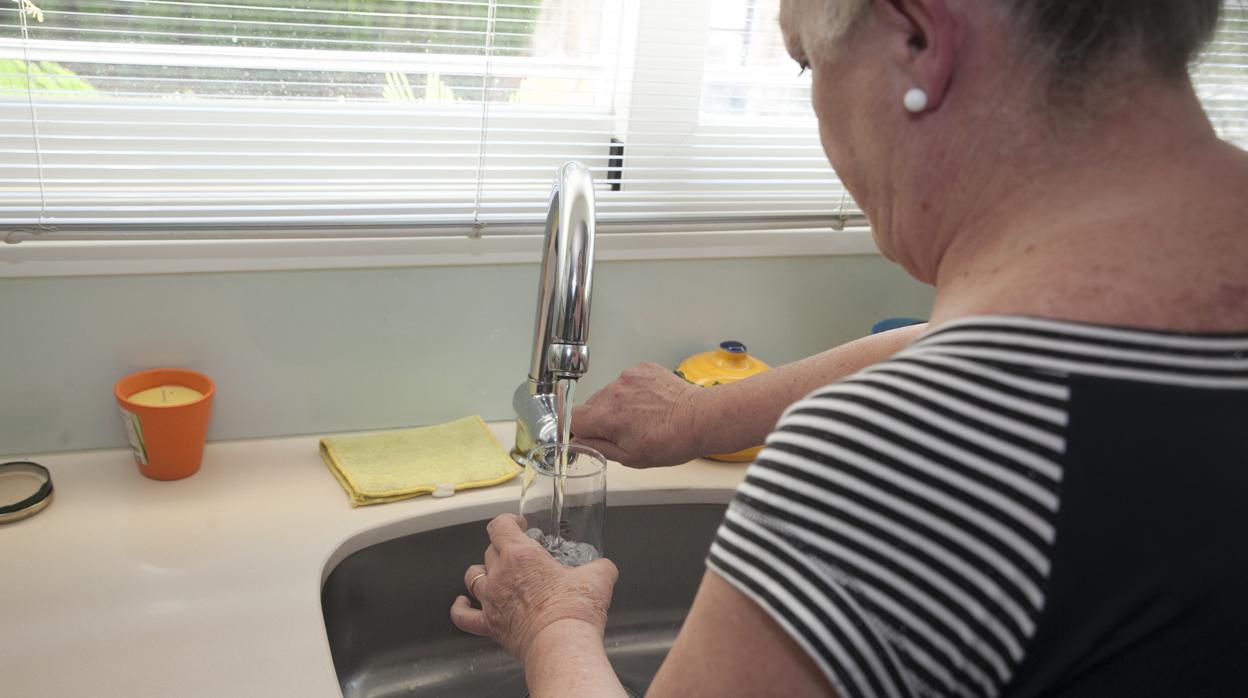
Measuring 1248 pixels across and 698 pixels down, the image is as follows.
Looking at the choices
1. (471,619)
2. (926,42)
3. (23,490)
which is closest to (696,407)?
(471,619)

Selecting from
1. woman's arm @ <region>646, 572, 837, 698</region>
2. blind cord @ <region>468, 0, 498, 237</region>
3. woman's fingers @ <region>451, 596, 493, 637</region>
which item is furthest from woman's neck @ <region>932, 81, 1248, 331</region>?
blind cord @ <region>468, 0, 498, 237</region>

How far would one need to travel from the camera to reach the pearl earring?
1.91 ft

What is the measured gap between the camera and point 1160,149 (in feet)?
1.82

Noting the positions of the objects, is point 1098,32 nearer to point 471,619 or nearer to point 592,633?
point 592,633

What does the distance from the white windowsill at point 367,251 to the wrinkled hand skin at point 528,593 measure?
486 millimetres

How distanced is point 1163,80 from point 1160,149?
0.04 m

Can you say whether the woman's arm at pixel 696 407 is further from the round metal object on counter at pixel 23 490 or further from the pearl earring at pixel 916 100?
the round metal object on counter at pixel 23 490

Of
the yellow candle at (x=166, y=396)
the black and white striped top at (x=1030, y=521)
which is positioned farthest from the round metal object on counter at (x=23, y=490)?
the black and white striped top at (x=1030, y=521)

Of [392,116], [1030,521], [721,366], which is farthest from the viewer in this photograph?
[721,366]

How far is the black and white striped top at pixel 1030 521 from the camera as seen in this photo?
1.59 feet

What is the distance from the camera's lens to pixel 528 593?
2.73ft

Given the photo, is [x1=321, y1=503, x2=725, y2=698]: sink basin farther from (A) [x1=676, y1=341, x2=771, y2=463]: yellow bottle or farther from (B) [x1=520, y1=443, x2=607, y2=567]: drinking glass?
(B) [x1=520, y1=443, x2=607, y2=567]: drinking glass

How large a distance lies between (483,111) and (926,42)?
77 centimetres

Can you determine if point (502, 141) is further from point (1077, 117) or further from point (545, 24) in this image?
point (1077, 117)
